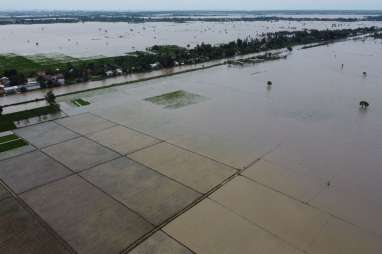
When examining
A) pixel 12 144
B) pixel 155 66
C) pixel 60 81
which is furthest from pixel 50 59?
pixel 12 144

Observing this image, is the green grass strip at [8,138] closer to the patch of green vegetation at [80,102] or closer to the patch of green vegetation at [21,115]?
the patch of green vegetation at [21,115]

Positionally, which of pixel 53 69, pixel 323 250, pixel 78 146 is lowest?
pixel 323 250

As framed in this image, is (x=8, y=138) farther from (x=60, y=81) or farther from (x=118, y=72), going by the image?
(x=118, y=72)

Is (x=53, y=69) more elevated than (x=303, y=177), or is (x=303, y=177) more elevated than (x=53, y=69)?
(x=53, y=69)

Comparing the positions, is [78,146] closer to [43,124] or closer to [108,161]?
[108,161]

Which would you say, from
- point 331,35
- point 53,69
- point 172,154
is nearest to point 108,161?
point 172,154

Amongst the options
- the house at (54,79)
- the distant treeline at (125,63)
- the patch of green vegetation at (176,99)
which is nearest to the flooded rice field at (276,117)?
the patch of green vegetation at (176,99)
